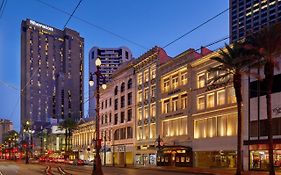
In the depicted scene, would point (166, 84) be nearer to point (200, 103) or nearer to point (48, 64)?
point (200, 103)

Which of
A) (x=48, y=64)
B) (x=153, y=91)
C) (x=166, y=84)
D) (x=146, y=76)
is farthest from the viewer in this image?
(x=48, y=64)

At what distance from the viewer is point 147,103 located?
8212cm

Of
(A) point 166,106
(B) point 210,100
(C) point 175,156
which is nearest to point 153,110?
(A) point 166,106

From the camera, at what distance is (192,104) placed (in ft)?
218

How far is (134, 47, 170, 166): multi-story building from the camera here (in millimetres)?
78625

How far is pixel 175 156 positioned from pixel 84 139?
54.1 m

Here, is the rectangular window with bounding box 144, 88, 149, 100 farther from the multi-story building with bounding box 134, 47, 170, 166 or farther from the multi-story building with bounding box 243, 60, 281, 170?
the multi-story building with bounding box 243, 60, 281, 170

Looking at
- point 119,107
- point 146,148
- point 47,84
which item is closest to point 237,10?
point 47,84

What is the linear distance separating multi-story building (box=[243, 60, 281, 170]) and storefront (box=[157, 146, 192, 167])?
13.1 m

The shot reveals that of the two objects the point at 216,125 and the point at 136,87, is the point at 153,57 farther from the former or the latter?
the point at 216,125

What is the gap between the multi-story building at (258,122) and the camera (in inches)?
2019

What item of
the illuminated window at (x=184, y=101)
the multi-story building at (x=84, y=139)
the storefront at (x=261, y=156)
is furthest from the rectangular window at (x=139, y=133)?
the storefront at (x=261, y=156)

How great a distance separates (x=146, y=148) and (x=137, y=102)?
9.79m

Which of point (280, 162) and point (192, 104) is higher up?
point (192, 104)
